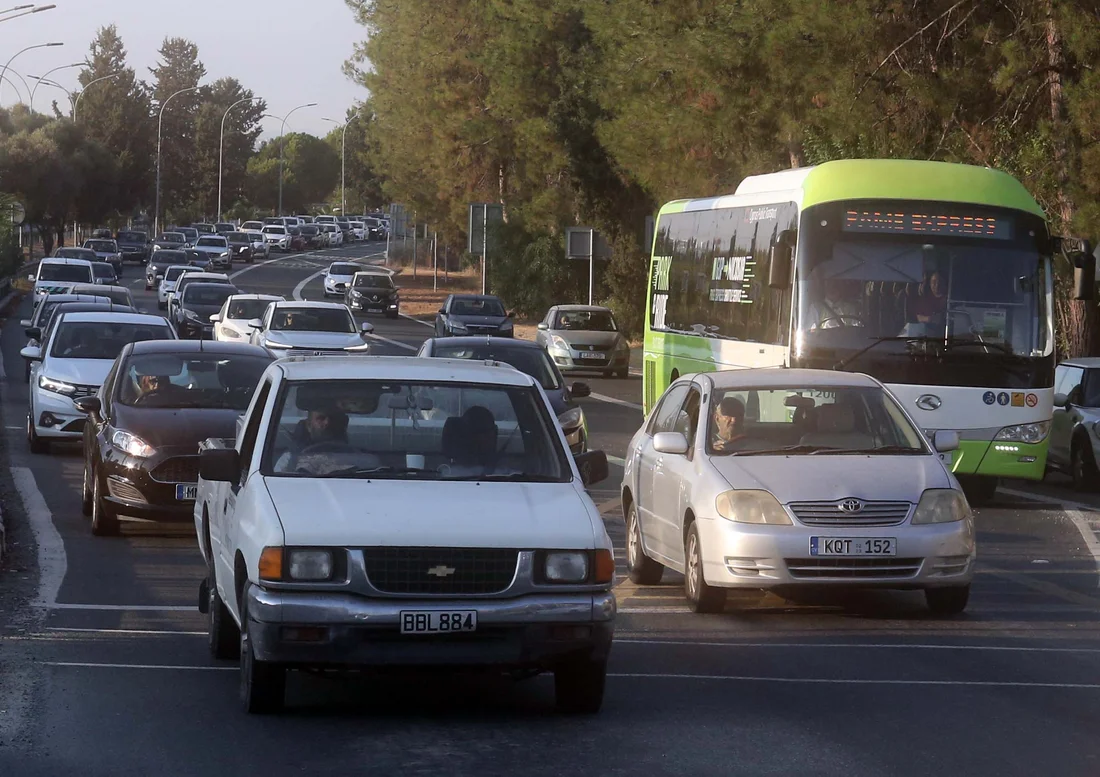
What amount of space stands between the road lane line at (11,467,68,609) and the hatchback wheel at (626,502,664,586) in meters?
3.97

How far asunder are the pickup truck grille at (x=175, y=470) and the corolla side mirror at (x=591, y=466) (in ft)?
19.3

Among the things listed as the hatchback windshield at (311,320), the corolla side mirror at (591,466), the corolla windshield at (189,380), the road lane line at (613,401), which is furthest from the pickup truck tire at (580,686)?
Answer: the road lane line at (613,401)

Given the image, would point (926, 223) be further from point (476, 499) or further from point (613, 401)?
point (613, 401)

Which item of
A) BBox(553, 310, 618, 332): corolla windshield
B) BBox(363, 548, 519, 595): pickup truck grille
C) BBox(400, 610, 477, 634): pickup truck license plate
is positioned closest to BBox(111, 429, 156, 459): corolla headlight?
BBox(363, 548, 519, 595): pickup truck grille

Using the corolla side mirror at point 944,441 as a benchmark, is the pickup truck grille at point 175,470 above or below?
below

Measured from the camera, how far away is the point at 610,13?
39188mm

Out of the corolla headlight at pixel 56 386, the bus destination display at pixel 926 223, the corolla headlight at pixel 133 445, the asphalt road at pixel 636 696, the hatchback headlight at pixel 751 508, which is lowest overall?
the asphalt road at pixel 636 696

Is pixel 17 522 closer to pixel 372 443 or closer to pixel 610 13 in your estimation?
pixel 372 443

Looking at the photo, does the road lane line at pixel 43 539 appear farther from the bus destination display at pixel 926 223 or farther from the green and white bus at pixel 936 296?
the bus destination display at pixel 926 223

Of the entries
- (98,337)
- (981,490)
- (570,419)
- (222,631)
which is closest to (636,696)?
(222,631)

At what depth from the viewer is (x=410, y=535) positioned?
740 cm

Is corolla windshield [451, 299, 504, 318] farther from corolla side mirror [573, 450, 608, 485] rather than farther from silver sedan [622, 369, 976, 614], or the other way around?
corolla side mirror [573, 450, 608, 485]

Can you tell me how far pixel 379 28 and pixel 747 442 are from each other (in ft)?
230

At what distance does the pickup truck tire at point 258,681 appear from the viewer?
299 inches
